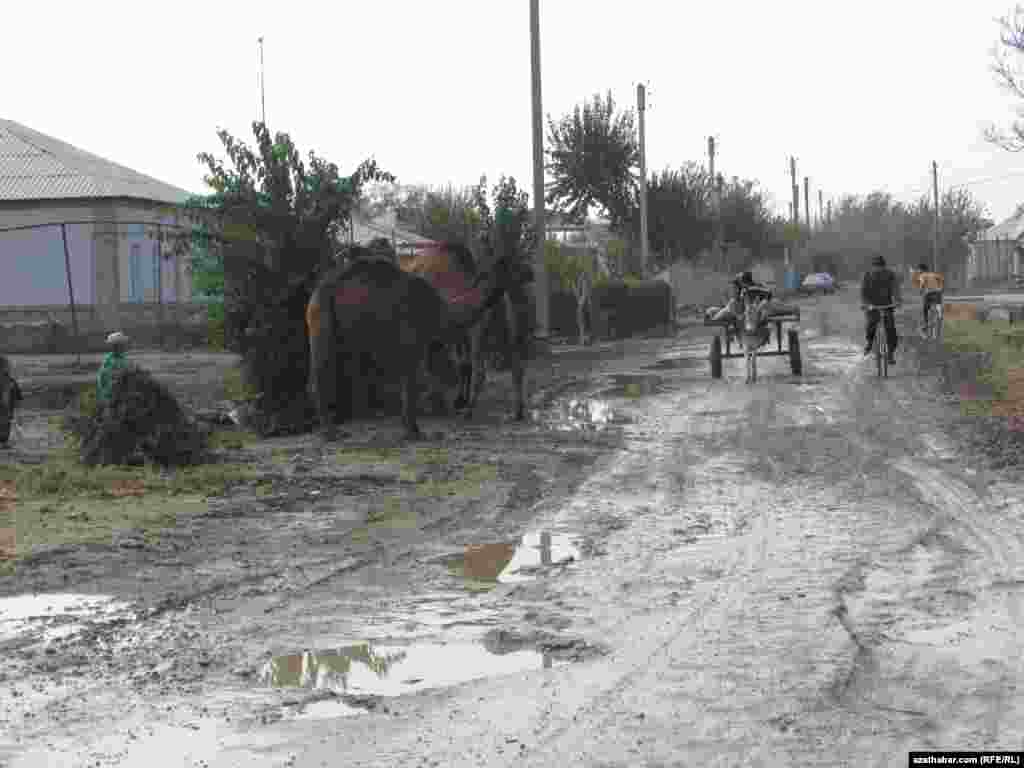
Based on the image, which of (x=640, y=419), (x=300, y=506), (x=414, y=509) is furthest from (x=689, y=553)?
(x=640, y=419)

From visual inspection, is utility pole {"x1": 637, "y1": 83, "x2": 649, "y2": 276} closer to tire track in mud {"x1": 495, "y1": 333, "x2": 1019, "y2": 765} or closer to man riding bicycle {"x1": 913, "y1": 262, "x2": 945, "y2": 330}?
man riding bicycle {"x1": 913, "y1": 262, "x2": 945, "y2": 330}

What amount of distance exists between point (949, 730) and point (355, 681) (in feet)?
7.91

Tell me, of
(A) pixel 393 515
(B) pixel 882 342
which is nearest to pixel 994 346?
(B) pixel 882 342

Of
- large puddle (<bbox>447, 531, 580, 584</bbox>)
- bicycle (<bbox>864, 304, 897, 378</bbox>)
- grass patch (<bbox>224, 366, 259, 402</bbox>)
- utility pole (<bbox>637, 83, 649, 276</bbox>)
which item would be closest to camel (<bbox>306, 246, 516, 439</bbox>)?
grass patch (<bbox>224, 366, 259, 402</bbox>)

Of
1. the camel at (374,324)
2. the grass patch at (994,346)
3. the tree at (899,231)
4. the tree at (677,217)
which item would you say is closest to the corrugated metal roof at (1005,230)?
the tree at (899,231)

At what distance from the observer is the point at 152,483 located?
535 inches

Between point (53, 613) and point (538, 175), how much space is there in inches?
1087

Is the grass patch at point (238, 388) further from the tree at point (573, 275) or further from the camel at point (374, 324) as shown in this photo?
the tree at point (573, 275)

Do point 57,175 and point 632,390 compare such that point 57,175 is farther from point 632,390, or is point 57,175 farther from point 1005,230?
point 1005,230

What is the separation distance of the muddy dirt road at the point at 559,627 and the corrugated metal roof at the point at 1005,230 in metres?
95.9

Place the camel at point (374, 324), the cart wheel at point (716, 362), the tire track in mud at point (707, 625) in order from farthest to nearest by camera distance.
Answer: the cart wheel at point (716, 362) → the camel at point (374, 324) → the tire track in mud at point (707, 625)

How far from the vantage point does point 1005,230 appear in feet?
382

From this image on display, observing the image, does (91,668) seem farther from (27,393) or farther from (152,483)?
(27,393)

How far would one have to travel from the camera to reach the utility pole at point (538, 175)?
34.6m
